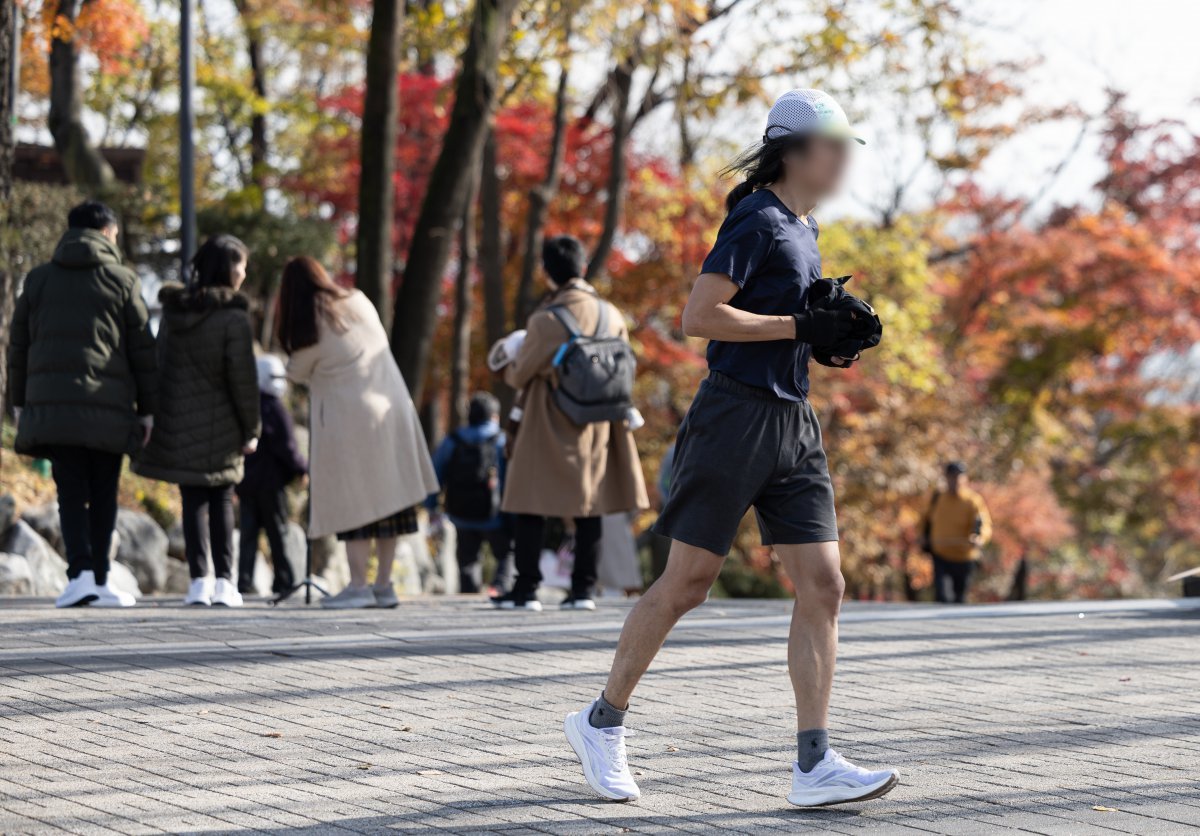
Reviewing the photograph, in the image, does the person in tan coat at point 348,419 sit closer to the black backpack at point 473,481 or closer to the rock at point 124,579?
the rock at point 124,579

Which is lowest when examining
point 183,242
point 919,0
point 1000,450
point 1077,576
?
point 1077,576

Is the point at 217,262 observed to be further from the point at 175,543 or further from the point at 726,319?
the point at 175,543

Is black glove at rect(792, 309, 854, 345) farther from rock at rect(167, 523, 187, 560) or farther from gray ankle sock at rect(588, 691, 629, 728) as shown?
rock at rect(167, 523, 187, 560)

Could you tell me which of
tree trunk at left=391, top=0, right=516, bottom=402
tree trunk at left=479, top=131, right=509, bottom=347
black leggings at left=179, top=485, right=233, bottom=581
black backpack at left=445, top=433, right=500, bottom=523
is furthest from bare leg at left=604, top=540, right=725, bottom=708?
tree trunk at left=479, top=131, right=509, bottom=347

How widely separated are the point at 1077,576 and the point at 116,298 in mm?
27918

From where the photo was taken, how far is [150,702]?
5805 mm

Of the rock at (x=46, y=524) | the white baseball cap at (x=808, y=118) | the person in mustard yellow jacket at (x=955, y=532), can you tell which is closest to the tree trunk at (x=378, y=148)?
the rock at (x=46, y=524)

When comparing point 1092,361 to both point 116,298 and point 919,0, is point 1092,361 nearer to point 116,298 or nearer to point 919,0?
point 919,0

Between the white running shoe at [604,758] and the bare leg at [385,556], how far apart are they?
495cm

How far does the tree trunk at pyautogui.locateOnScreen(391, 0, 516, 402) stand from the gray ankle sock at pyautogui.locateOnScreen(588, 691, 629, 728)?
28.2 feet

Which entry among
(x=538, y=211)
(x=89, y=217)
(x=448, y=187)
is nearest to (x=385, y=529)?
(x=89, y=217)

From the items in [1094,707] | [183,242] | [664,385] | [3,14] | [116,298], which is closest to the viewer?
[1094,707]

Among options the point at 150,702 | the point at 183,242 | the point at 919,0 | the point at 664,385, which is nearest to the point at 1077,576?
the point at 664,385

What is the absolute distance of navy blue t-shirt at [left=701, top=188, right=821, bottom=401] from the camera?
443cm
